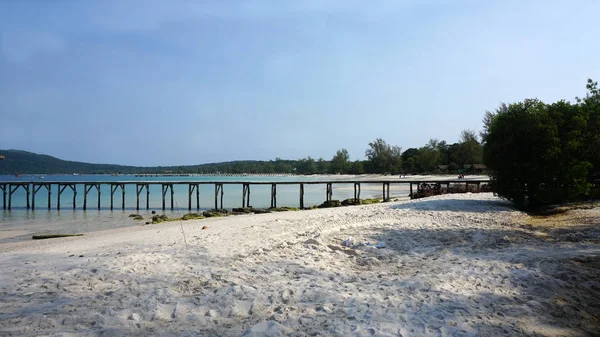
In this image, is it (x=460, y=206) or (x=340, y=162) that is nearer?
(x=460, y=206)

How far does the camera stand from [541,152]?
1349 centimetres

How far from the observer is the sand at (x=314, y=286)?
3.90m

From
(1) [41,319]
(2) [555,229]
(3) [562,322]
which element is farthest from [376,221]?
(1) [41,319]

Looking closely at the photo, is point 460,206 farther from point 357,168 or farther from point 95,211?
point 357,168

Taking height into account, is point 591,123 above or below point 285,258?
above

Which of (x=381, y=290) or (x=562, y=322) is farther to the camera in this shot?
(x=381, y=290)

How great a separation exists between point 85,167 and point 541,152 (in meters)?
203

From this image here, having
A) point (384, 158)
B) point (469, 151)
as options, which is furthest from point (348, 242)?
point (384, 158)

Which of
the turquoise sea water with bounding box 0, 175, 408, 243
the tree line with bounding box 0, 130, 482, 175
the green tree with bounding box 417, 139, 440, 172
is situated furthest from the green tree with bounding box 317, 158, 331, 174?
the turquoise sea water with bounding box 0, 175, 408, 243

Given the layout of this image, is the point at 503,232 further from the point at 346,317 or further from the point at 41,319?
the point at 41,319

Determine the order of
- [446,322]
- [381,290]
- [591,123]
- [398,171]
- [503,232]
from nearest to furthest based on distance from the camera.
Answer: [446,322], [381,290], [503,232], [591,123], [398,171]

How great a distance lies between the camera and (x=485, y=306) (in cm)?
436

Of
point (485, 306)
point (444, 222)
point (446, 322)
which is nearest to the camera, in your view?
point (446, 322)

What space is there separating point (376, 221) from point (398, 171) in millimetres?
85036
